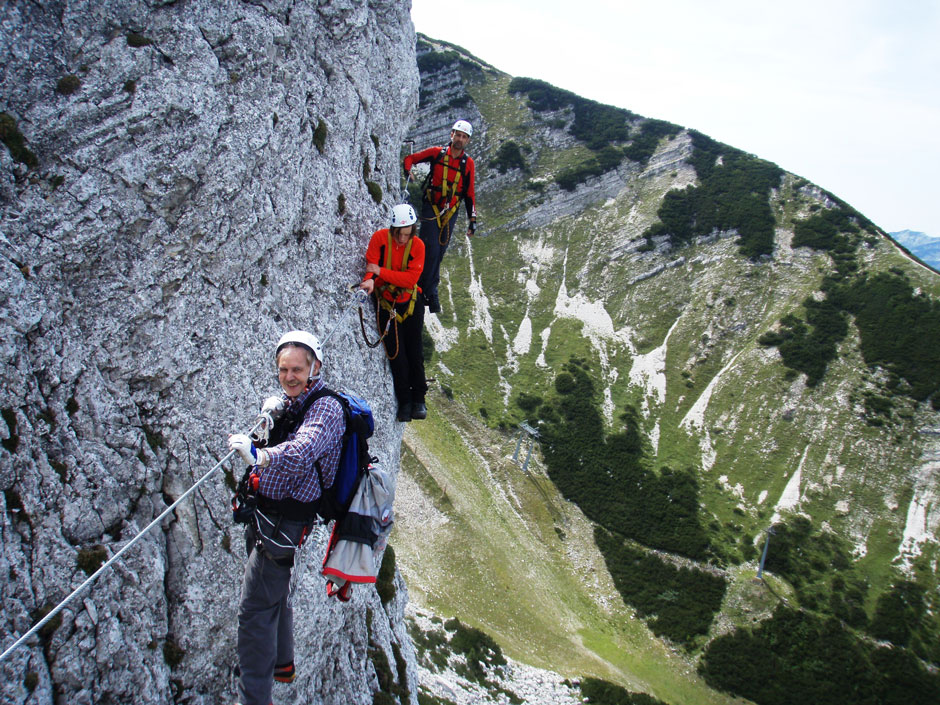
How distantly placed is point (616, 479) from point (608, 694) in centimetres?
2868

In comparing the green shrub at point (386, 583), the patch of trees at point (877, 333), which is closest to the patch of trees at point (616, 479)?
the patch of trees at point (877, 333)

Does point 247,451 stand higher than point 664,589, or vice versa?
point 247,451

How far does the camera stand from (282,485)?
6449 millimetres

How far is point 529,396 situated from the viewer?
238ft

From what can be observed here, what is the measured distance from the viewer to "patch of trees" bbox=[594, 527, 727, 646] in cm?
4719

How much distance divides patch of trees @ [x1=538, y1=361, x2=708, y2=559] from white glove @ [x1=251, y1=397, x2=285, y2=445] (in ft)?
183

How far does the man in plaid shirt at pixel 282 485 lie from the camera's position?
19.5 ft

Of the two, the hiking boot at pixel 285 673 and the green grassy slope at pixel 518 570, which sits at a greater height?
the hiking boot at pixel 285 673

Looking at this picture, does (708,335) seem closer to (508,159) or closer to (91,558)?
(508,159)

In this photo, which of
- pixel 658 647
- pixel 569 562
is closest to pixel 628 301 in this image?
pixel 569 562

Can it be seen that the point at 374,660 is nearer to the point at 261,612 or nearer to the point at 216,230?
the point at 261,612

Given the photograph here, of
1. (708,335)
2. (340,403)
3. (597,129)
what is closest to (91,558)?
(340,403)

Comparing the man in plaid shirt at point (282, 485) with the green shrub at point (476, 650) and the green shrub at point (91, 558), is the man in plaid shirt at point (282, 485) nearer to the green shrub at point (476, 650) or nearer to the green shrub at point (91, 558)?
the green shrub at point (91, 558)

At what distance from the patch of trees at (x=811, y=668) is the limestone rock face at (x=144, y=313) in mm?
45369
